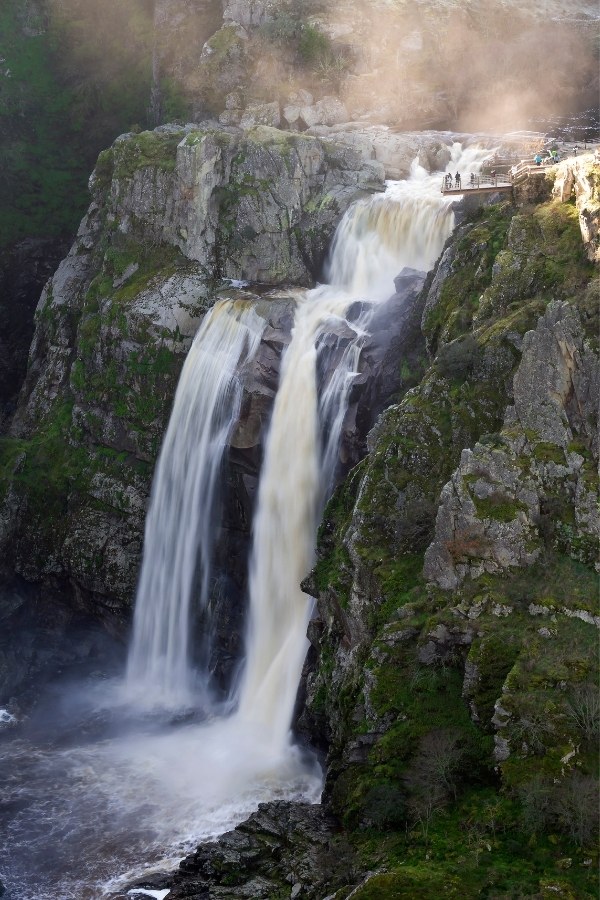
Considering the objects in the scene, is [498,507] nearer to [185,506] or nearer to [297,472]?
[297,472]

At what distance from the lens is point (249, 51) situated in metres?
66.4

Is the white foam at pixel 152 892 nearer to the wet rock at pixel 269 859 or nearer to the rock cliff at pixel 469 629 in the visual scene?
the wet rock at pixel 269 859

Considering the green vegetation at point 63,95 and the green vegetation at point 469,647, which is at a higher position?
the green vegetation at point 63,95

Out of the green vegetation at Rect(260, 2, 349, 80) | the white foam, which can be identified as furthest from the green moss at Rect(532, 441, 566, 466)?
the green vegetation at Rect(260, 2, 349, 80)

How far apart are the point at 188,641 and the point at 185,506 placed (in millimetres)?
6718

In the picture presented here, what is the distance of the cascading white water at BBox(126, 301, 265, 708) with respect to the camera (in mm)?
46844

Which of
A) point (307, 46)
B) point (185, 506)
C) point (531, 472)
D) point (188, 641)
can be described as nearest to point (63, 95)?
point (307, 46)

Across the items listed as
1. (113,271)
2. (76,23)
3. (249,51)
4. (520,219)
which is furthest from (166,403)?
(76,23)

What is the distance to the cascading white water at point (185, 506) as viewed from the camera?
4684cm

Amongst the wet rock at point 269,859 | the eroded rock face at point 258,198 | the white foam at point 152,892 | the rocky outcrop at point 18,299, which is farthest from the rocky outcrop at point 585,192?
the rocky outcrop at point 18,299

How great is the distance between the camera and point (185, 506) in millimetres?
47750

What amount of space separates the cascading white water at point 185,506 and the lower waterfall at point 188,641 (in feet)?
0.28

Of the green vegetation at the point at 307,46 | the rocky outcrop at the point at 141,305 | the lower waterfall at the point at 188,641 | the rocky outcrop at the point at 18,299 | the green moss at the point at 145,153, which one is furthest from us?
the rocky outcrop at the point at 18,299

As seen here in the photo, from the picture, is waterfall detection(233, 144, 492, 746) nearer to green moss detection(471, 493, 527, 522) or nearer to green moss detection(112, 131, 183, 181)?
green moss detection(471, 493, 527, 522)
